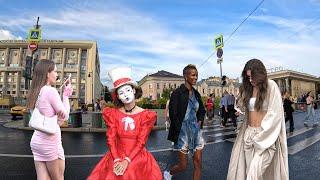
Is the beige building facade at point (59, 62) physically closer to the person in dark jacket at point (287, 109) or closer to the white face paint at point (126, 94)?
the person in dark jacket at point (287, 109)

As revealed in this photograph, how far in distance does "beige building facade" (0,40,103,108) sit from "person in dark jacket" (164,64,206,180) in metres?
113

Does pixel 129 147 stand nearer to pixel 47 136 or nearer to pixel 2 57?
pixel 47 136

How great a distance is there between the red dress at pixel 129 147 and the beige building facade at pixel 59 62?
11525 cm

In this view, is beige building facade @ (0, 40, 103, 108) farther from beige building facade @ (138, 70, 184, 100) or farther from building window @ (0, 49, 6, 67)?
beige building facade @ (138, 70, 184, 100)

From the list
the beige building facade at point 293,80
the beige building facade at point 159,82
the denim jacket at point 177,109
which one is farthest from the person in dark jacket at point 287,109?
the beige building facade at point 293,80

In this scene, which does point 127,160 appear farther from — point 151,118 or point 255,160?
point 255,160

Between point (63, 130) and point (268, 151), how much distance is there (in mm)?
16768

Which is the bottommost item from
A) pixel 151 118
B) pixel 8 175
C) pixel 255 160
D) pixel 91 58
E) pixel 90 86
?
pixel 8 175

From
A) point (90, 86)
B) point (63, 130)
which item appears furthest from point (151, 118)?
point (90, 86)

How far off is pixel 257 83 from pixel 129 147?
1697 mm

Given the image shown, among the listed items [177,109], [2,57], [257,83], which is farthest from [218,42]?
[2,57]

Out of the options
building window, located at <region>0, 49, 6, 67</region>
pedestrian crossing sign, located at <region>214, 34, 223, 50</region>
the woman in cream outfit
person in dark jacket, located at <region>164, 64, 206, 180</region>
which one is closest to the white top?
the woman in cream outfit

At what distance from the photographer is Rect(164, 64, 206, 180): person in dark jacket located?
6.02 metres

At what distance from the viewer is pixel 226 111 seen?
1912 cm
